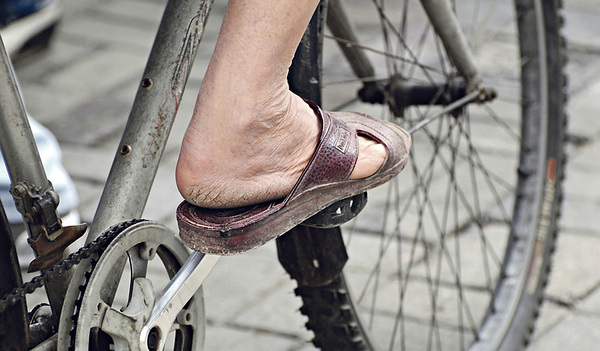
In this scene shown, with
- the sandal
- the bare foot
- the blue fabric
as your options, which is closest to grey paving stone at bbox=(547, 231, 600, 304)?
the sandal

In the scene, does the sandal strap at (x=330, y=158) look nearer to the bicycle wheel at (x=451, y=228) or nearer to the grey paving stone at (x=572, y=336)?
the bicycle wheel at (x=451, y=228)

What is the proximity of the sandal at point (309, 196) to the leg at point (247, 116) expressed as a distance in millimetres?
21

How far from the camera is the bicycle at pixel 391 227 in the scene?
3.57 feet

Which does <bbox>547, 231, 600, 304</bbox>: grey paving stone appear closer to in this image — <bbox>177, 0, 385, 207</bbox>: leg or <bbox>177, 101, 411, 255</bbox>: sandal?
<bbox>177, 101, 411, 255</bbox>: sandal

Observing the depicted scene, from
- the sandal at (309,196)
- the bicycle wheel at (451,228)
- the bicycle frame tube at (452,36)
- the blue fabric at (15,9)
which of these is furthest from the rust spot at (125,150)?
the blue fabric at (15,9)

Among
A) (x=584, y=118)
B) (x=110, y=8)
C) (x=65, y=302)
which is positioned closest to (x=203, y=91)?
(x=65, y=302)

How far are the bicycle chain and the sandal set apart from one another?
118 mm

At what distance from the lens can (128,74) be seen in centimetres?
374

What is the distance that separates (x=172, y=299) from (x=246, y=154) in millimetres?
221

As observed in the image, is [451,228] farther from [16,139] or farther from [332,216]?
[16,139]

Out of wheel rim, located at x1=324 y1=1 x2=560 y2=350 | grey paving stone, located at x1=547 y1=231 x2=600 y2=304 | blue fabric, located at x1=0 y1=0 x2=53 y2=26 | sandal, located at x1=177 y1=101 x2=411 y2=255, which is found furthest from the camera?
blue fabric, located at x1=0 y1=0 x2=53 y2=26

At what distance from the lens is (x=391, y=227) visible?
105 inches

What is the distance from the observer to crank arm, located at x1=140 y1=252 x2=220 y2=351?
113 cm

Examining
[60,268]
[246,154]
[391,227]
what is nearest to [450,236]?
[391,227]
